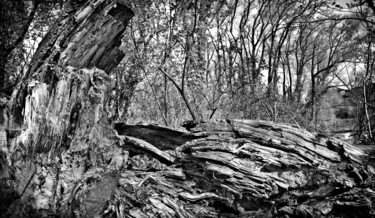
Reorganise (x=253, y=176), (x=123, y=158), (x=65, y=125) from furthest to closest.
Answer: (x=253, y=176)
(x=123, y=158)
(x=65, y=125)

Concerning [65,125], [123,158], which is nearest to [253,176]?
[123,158]

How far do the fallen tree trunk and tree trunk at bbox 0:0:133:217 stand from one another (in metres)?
0.68

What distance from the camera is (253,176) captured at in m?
4.32

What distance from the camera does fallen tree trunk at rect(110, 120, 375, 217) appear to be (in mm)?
4027

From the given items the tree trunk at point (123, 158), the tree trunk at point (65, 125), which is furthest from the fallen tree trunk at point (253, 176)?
the tree trunk at point (65, 125)

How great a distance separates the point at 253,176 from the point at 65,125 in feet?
7.98

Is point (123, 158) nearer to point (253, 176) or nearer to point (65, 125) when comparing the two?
point (65, 125)

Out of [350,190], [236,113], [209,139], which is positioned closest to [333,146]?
[350,190]

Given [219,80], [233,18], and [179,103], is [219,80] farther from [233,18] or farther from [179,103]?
[233,18]

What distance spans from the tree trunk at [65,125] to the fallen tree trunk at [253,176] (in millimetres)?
681

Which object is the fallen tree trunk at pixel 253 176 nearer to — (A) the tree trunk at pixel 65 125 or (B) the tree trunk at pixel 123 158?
(B) the tree trunk at pixel 123 158

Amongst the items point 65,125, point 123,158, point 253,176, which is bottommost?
point 253,176

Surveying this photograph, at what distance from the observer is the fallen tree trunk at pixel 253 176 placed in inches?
159

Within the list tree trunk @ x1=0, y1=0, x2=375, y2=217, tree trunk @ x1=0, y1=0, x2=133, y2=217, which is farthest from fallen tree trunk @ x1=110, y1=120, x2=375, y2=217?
tree trunk @ x1=0, y1=0, x2=133, y2=217
